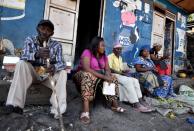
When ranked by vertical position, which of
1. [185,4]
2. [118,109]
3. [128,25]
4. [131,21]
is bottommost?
[118,109]

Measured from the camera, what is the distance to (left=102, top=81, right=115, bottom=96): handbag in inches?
170

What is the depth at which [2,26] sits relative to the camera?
16.0 ft

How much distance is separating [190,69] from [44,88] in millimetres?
7510

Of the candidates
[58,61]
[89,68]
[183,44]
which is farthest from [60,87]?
[183,44]

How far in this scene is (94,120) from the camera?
13.2ft

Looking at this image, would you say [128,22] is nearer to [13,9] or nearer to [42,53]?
[13,9]

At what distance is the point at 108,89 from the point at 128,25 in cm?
370

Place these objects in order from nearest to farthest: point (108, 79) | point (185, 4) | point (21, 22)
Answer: point (108, 79) → point (21, 22) → point (185, 4)

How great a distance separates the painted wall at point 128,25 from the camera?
277 inches

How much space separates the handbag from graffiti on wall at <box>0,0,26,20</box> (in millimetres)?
2208

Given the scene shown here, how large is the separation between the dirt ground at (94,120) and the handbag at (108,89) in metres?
0.36

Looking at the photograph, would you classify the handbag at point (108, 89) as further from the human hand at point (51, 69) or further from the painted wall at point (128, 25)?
the painted wall at point (128, 25)

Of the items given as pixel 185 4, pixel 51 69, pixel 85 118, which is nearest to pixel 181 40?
pixel 185 4

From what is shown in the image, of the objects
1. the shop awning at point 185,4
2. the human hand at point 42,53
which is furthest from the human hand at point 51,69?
the shop awning at point 185,4
